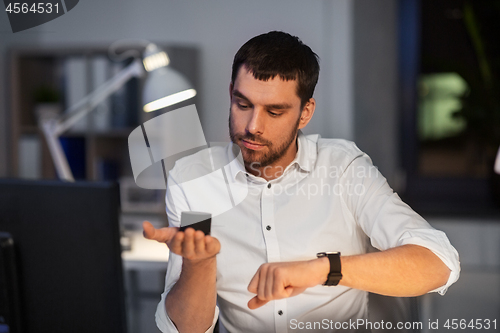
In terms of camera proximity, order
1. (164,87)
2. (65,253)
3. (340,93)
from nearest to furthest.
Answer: (65,253) < (340,93) < (164,87)

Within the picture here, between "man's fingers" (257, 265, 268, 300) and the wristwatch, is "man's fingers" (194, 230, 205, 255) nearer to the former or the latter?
"man's fingers" (257, 265, 268, 300)

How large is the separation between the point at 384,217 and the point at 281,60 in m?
0.36

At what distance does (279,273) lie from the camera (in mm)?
586

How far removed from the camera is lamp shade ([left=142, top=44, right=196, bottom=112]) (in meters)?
1.17

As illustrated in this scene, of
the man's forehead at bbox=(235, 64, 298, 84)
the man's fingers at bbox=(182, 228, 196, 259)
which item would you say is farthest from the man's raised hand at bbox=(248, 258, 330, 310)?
the man's forehead at bbox=(235, 64, 298, 84)

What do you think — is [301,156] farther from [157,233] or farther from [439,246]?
[157,233]

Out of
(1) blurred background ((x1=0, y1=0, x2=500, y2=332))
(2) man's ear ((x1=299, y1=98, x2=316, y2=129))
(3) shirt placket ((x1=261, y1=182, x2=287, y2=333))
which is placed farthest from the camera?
(1) blurred background ((x1=0, y1=0, x2=500, y2=332))

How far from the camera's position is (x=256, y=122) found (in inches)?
29.2

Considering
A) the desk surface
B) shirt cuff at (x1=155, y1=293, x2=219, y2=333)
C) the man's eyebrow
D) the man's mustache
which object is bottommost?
the desk surface

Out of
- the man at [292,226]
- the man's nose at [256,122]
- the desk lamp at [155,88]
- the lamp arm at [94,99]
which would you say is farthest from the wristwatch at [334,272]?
the lamp arm at [94,99]

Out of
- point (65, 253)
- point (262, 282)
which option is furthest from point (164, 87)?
point (262, 282)

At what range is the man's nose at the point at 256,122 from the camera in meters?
0.73

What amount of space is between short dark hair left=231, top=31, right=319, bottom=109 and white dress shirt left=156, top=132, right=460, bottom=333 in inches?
6.4

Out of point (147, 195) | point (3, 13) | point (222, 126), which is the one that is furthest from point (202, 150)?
point (147, 195)
